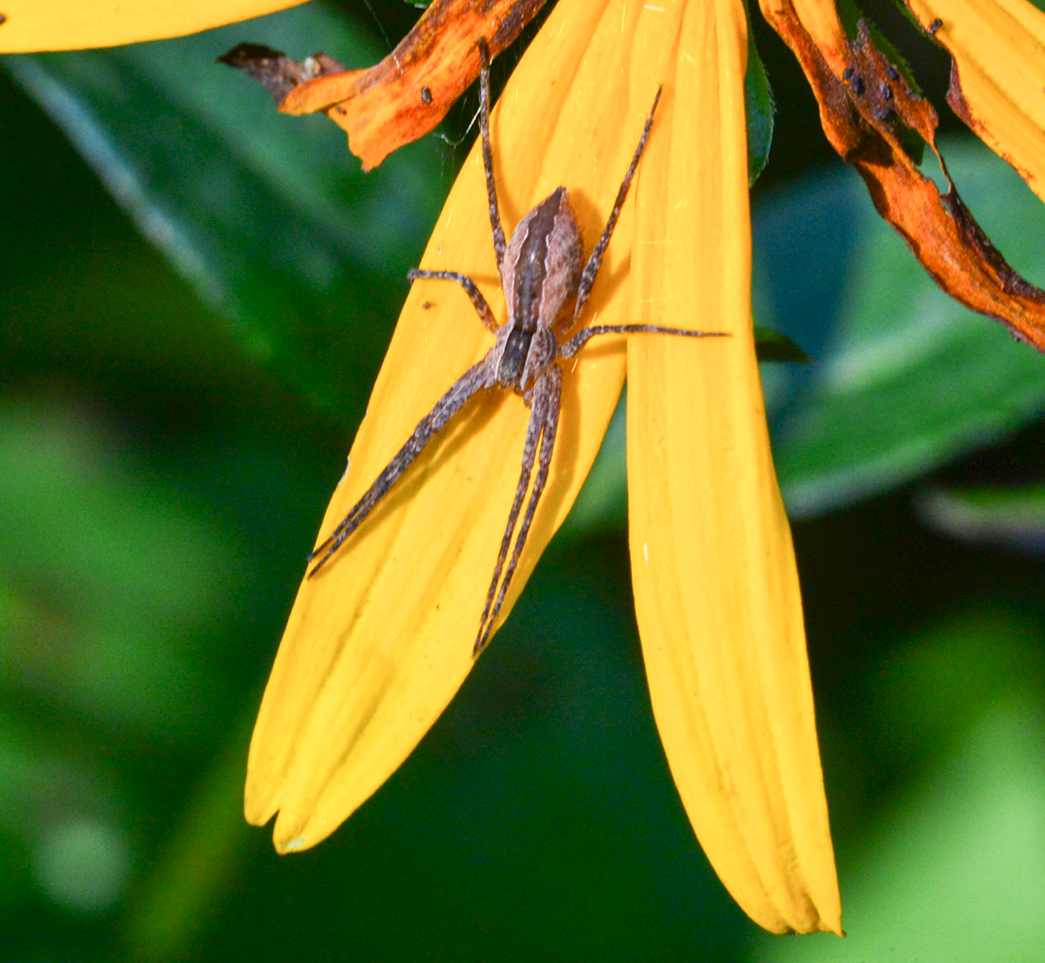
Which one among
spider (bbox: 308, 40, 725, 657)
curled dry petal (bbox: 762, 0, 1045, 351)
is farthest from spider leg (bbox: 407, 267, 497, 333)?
curled dry petal (bbox: 762, 0, 1045, 351)

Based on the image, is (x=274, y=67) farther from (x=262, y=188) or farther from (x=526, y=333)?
(x=526, y=333)

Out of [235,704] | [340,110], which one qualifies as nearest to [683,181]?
[340,110]

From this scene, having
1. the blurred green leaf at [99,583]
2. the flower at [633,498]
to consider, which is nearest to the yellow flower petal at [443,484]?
the flower at [633,498]

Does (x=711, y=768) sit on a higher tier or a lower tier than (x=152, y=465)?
lower

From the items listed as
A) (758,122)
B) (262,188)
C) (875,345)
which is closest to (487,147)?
(758,122)

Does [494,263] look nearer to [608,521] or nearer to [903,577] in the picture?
[608,521]
